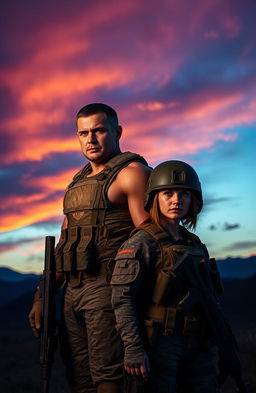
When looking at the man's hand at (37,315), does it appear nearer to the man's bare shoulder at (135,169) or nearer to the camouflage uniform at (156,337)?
the camouflage uniform at (156,337)

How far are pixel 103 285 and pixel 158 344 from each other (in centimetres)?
73

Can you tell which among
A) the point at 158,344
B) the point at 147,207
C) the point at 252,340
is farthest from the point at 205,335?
the point at 252,340

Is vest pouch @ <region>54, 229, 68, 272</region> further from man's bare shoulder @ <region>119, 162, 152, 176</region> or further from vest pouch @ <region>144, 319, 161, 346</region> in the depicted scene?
vest pouch @ <region>144, 319, 161, 346</region>

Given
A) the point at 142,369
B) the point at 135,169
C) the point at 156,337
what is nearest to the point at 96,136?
the point at 135,169

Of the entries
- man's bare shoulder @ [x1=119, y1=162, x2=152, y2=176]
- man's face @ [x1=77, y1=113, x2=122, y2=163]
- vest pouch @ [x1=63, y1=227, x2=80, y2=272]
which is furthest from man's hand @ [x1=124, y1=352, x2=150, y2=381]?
man's face @ [x1=77, y1=113, x2=122, y2=163]

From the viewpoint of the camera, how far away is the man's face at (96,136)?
5.15m

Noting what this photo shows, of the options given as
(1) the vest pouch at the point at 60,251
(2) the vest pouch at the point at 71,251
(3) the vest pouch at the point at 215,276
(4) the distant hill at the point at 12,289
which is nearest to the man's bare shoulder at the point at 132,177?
(2) the vest pouch at the point at 71,251

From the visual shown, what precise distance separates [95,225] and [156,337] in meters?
1.15

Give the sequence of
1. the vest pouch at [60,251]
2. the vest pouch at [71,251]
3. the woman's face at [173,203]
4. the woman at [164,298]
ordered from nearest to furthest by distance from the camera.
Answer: the woman at [164,298] < the woman's face at [173,203] < the vest pouch at [71,251] < the vest pouch at [60,251]

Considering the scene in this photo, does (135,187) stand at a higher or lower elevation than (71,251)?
higher

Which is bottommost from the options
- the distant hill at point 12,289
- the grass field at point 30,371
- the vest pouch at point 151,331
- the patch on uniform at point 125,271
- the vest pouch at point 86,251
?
the grass field at point 30,371

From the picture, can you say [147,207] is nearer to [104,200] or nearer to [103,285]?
[104,200]

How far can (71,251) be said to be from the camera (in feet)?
16.3

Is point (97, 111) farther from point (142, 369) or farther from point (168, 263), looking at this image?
point (142, 369)
